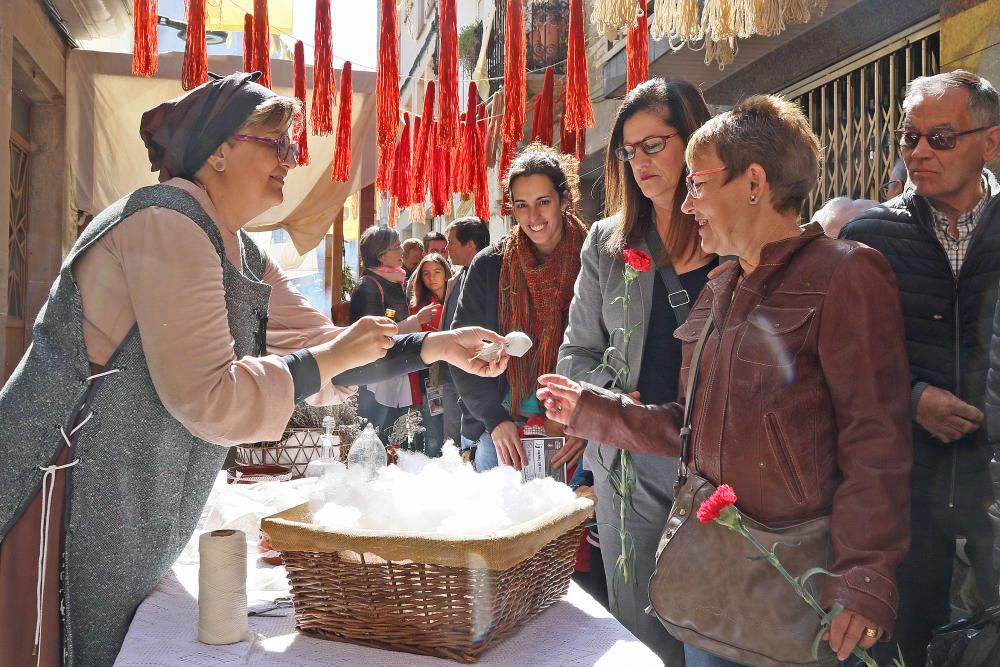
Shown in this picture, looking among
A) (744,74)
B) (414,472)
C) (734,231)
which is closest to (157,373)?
(414,472)

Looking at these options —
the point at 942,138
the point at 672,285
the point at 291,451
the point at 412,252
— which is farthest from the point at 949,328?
the point at 412,252

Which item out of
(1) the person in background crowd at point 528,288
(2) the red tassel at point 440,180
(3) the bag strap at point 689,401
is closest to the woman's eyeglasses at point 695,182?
(3) the bag strap at point 689,401

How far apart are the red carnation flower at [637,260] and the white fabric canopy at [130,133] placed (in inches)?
203

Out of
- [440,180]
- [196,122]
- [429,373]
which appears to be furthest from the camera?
[440,180]

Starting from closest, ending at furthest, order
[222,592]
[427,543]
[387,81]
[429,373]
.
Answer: [427,543]
[222,592]
[387,81]
[429,373]

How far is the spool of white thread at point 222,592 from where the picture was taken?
1.43 m

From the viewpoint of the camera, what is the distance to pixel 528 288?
10.4 feet

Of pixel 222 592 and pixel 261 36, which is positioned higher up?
pixel 261 36

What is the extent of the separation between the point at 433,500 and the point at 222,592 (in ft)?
1.27

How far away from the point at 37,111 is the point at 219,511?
19.0ft

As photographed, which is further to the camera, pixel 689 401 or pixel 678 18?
pixel 678 18

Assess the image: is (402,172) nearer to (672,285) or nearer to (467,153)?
(467,153)

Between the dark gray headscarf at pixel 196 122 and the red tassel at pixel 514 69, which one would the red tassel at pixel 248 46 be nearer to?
the red tassel at pixel 514 69

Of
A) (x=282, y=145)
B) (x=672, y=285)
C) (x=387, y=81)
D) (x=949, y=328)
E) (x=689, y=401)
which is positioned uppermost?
(x=387, y=81)
